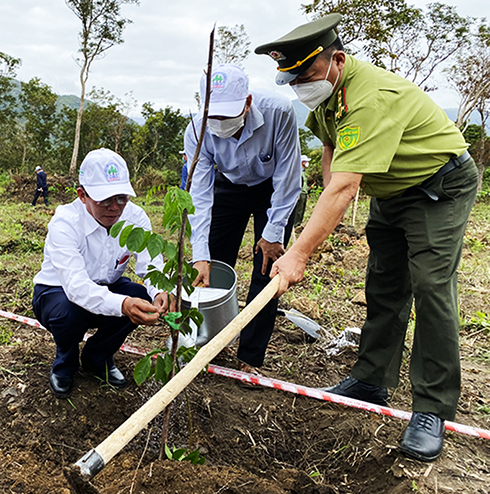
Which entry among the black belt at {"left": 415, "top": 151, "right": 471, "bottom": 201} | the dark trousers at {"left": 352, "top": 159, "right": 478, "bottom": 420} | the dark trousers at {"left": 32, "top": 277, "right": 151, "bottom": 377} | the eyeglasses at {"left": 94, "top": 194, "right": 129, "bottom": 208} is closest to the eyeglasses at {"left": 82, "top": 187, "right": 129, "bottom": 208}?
the eyeglasses at {"left": 94, "top": 194, "right": 129, "bottom": 208}

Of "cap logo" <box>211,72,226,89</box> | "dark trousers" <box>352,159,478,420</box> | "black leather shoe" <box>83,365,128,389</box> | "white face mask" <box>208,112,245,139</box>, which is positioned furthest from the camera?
"black leather shoe" <box>83,365,128,389</box>

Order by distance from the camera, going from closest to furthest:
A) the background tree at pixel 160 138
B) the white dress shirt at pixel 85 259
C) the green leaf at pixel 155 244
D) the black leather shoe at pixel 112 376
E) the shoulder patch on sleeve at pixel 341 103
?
the green leaf at pixel 155 244
the shoulder patch on sleeve at pixel 341 103
the white dress shirt at pixel 85 259
the black leather shoe at pixel 112 376
the background tree at pixel 160 138

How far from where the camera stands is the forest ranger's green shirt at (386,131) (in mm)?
1685

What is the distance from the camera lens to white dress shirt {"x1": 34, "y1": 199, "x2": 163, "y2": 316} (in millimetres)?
2070

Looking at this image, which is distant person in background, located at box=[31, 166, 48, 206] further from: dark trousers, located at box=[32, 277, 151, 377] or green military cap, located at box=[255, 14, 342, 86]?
green military cap, located at box=[255, 14, 342, 86]

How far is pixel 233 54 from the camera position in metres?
17.6

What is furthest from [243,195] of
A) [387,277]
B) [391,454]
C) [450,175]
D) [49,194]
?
[49,194]

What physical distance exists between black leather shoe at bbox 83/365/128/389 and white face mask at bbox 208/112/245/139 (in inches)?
57.2

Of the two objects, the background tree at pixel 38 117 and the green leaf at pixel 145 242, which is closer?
the green leaf at pixel 145 242

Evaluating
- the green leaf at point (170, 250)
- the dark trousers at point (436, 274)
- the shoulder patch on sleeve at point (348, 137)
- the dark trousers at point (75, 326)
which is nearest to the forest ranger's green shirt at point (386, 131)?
the shoulder patch on sleeve at point (348, 137)

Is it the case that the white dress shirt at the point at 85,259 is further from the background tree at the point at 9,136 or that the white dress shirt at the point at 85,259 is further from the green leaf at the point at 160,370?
the background tree at the point at 9,136

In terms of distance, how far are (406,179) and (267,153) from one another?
0.88 m

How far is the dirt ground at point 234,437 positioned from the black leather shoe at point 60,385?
4 centimetres

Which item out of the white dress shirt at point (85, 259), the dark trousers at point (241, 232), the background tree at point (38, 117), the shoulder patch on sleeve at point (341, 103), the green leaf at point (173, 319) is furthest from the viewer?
the background tree at point (38, 117)
